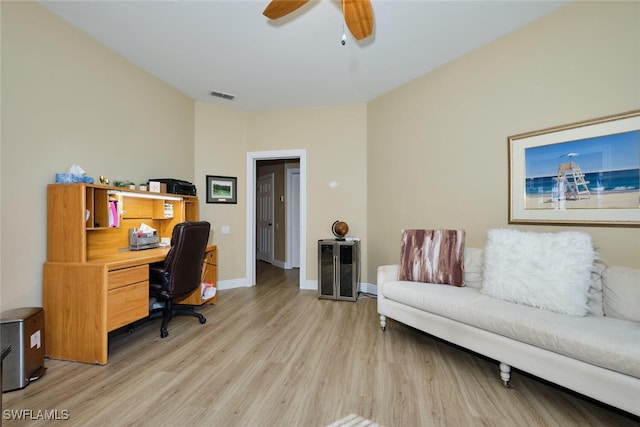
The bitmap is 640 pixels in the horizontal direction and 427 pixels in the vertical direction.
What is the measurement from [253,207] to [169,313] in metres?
2.11

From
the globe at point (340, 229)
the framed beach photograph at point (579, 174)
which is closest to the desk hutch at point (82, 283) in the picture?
the globe at point (340, 229)

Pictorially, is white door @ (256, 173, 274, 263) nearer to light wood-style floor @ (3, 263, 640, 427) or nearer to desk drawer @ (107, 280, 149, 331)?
light wood-style floor @ (3, 263, 640, 427)

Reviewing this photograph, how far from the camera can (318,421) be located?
158cm

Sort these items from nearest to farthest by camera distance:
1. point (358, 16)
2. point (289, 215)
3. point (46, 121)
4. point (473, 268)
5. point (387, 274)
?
point (358, 16)
point (46, 121)
point (473, 268)
point (387, 274)
point (289, 215)

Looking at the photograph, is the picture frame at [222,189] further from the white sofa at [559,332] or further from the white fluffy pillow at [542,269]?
the white fluffy pillow at [542,269]

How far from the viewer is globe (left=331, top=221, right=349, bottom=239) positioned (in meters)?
3.86

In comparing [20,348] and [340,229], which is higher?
[340,229]

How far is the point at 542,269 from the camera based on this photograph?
6.45 feet


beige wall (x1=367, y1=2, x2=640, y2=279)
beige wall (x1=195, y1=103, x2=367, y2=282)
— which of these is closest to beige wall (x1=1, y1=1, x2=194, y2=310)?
beige wall (x1=195, y1=103, x2=367, y2=282)

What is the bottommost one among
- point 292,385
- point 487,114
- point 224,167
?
point 292,385

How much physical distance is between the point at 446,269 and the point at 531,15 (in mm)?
2261

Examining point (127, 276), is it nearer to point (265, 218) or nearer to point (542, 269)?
point (542, 269)

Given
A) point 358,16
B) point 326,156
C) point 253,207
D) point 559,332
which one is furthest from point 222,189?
point 559,332

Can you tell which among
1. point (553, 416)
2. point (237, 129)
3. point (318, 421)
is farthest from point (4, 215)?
point (553, 416)
